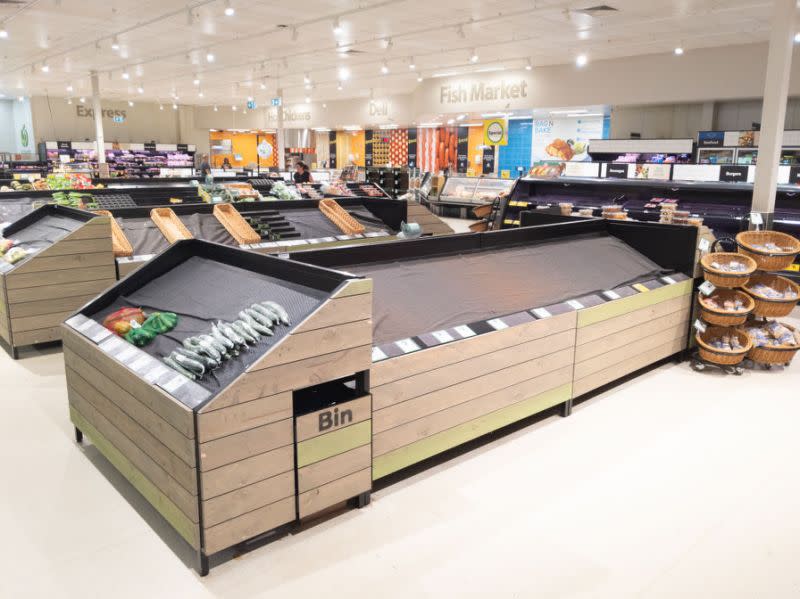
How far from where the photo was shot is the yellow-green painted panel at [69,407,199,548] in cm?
263

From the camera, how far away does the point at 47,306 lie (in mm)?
5508

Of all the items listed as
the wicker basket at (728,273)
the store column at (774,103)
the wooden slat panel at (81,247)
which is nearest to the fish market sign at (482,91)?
the store column at (774,103)

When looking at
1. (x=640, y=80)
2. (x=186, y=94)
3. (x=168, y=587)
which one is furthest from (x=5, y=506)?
(x=186, y=94)

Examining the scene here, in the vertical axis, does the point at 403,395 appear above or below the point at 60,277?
below

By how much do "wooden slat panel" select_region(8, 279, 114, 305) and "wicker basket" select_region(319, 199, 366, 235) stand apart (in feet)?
9.23

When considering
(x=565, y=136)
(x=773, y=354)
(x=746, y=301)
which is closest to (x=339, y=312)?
(x=746, y=301)

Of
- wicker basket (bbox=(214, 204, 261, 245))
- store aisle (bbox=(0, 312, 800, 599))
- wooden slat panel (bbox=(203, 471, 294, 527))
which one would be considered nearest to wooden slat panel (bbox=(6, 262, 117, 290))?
wicker basket (bbox=(214, 204, 261, 245))

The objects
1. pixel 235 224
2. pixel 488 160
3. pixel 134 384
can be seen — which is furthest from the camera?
pixel 488 160

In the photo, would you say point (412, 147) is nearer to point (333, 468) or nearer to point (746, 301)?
point (746, 301)

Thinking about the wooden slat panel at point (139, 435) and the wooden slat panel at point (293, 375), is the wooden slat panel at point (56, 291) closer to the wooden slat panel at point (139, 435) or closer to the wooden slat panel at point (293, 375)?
the wooden slat panel at point (139, 435)

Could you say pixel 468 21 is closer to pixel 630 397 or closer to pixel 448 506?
pixel 630 397

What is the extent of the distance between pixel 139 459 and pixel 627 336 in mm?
3369

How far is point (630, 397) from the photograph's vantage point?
15.3ft

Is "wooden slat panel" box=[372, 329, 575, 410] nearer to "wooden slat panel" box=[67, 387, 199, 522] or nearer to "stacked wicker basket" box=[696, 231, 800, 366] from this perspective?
"wooden slat panel" box=[67, 387, 199, 522]
